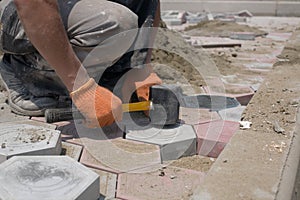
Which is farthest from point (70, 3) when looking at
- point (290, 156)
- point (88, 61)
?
point (290, 156)

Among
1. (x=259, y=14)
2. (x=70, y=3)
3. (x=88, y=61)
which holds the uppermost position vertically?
(x=70, y=3)

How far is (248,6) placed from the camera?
29.5 feet

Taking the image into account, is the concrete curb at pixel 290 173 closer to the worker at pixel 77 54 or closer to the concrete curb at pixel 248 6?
the worker at pixel 77 54

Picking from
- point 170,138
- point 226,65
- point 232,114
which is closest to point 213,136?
point 170,138

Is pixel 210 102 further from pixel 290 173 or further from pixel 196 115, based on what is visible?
pixel 290 173

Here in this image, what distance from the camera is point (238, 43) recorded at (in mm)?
5160

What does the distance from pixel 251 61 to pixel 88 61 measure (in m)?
2.32

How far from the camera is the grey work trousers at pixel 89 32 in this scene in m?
2.26

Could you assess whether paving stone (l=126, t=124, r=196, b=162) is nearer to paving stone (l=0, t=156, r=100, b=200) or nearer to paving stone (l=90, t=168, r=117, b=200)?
paving stone (l=90, t=168, r=117, b=200)

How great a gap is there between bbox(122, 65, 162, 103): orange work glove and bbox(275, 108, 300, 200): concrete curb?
0.83 meters

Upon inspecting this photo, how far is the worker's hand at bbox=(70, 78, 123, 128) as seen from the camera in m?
2.02

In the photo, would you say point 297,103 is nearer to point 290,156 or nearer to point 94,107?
point 290,156

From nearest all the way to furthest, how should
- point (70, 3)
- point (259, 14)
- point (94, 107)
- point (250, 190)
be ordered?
point (250, 190)
point (94, 107)
point (70, 3)
point (259, 14)

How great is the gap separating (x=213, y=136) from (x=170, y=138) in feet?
0.82
